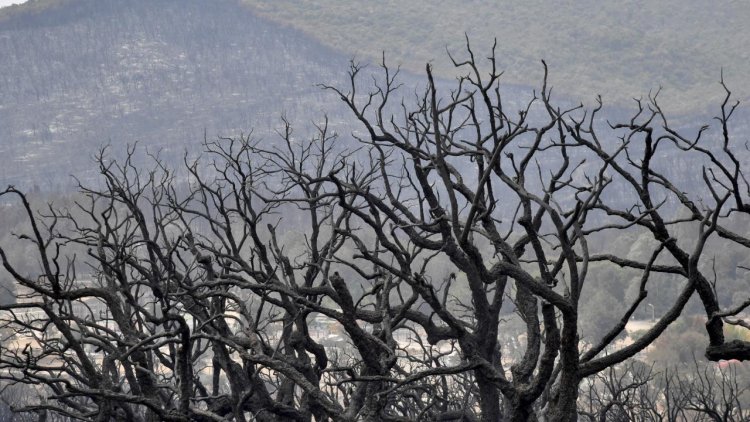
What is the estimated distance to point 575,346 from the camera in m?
6.49

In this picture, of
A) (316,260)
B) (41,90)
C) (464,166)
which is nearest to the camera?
(316,260)

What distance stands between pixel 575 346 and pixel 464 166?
155 metres

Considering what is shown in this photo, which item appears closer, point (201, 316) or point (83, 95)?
point (201, 316)

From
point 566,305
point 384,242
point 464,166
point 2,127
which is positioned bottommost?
point 566,305

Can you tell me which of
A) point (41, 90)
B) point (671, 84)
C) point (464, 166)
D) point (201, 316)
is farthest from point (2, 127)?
point (201, 316)

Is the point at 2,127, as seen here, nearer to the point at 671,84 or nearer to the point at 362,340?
the point at 671,84

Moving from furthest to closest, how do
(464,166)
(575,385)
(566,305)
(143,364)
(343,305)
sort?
1. (464,166)
2. (143,364)
3. (343,305)
4. (575,385)
5. (566,305)

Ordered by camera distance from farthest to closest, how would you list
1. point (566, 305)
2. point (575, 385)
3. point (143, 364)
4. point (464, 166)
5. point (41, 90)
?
point (41, 90) < point (464, 166) < point (143, 364) < point (575, 385) < point (566, 305)

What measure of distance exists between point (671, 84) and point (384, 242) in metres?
182

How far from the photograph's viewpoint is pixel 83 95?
19550 centimetres

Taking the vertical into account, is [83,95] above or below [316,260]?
above

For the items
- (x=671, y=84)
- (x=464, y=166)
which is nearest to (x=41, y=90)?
(x=464, y=166)

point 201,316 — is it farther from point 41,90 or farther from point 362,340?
A: point 41,90

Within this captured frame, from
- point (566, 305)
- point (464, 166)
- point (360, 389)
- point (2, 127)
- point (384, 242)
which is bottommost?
point (360, 389)
